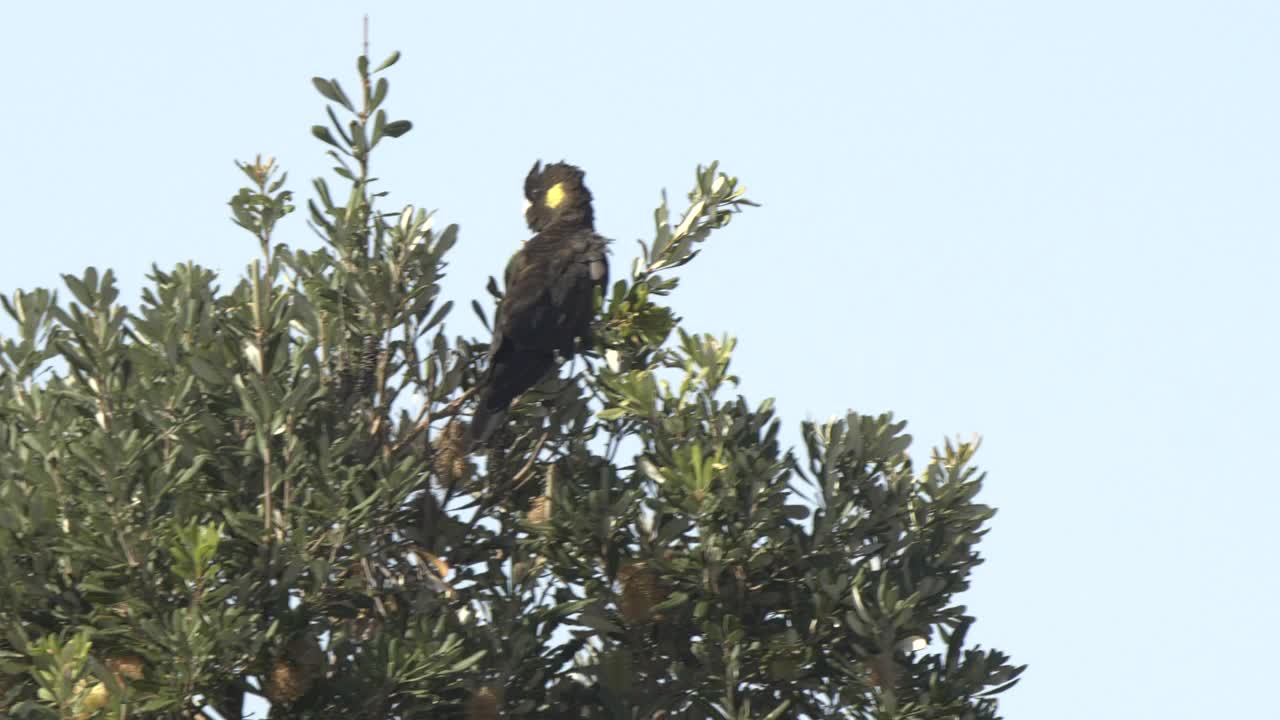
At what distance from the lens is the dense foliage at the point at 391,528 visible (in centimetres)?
737

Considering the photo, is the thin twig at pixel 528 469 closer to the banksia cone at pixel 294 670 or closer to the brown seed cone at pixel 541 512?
the brown seed cone at pixel 541 512

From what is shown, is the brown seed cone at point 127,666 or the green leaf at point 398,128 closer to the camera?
the brown seed cone at point 127,666

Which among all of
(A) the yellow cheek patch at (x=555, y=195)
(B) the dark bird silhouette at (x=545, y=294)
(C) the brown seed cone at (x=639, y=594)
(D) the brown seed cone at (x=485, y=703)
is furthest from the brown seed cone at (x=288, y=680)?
(A) the yellow cheek patch at (x=555, y=195)

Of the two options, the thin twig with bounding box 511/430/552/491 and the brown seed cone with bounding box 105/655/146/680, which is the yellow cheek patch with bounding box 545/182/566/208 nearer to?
the thin twig with bounding box 511/430/552/491

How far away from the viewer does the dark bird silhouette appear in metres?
8.83

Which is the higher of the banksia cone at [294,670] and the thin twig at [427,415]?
the thin twig at [427,415]

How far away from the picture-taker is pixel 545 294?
30.4 feet

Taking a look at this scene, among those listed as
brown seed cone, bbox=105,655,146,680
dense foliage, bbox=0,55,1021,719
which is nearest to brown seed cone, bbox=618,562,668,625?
dense foliage, bbox=0,55,1021,719

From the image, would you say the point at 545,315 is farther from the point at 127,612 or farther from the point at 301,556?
the point at 127,612

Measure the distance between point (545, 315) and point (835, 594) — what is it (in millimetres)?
2212

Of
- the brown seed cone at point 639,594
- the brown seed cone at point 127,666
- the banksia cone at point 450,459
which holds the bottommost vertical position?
the brown seed cone at point 127,666

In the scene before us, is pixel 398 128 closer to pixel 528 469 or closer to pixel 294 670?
pixel 528 469

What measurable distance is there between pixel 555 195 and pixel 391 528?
2.90 meters

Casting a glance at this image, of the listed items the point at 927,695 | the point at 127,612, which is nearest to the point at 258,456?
the point at 127,612
